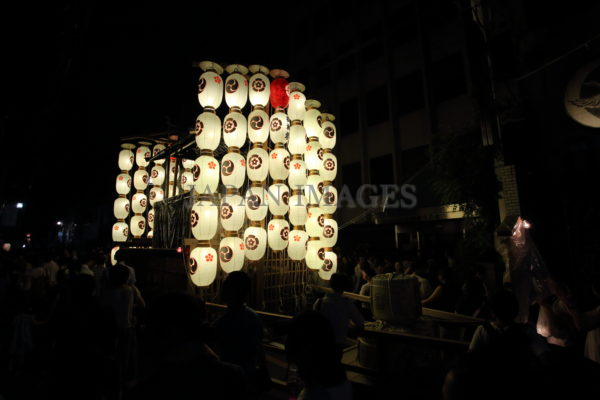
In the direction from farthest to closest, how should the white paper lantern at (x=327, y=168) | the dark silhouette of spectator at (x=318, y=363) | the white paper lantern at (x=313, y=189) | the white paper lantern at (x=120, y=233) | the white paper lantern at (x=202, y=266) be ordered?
the white paper lantern at (x=120, y=233)
the white paper lantern at (x=327, y=168)
the white paper lantern at (x=313, y=189)
the white paper lantern at (x=202, y=266)
the dark silhouette of spectator at (x=318, y=363)

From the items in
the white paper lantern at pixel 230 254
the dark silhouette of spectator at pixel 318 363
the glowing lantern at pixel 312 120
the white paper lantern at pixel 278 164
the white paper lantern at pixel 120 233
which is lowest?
the dark silhouette of spectator at pixel 318 363

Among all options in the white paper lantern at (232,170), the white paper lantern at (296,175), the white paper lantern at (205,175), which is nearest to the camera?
the white paper lantern at (205,175)

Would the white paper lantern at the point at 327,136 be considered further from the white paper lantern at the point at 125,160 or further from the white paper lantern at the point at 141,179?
the white paper lantern at the point at 125,160

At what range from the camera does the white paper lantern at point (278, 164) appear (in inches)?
317

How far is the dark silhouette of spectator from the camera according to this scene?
5.67 ft

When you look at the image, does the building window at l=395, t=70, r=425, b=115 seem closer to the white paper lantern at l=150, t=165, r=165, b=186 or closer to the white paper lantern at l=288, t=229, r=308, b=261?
the white paper lantern at l=288, t=229, r=308, b=261

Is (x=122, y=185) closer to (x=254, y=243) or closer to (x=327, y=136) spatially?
(x=254, y=243)

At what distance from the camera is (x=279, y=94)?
28.0ft

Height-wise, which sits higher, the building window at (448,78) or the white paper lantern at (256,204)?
the building window at (448,78)

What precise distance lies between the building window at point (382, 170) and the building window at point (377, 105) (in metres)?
2.32

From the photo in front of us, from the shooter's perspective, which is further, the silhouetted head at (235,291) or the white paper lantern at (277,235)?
the white paper lantern at (277,235)

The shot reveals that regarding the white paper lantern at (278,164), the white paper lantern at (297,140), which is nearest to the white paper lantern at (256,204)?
the white paper lantern at (278,164)

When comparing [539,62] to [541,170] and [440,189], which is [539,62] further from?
[440,189]

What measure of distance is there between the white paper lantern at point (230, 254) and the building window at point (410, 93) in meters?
13.5
